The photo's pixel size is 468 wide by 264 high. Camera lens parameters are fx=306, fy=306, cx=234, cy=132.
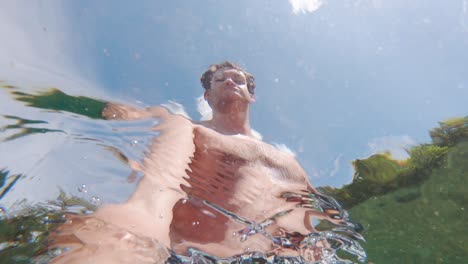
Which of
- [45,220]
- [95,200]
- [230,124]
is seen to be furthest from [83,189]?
[230,124]

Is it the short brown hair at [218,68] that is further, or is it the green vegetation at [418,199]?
the green vegetation at [418,199]

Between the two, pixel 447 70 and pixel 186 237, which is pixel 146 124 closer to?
pixel 186 237

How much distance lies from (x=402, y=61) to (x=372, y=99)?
24.7 inches

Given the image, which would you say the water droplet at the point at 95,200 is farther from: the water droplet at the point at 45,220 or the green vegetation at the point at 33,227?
the water droplet at the point at 45,220

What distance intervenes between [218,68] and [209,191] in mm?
1627

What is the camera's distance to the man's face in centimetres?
416

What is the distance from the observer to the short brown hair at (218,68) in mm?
3934

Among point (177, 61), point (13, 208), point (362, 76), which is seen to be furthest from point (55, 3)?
point (362, 76)

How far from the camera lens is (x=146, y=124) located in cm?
371

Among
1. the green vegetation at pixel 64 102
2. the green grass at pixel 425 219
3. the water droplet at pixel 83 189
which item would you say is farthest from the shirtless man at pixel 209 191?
the green grass at pixel 425 219

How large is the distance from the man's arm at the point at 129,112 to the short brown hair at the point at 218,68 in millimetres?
637

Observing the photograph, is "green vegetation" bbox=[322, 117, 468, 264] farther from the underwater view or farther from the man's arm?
the man's arm

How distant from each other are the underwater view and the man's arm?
2 centimetres

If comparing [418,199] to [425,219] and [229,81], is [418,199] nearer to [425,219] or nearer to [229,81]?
[425,219]
